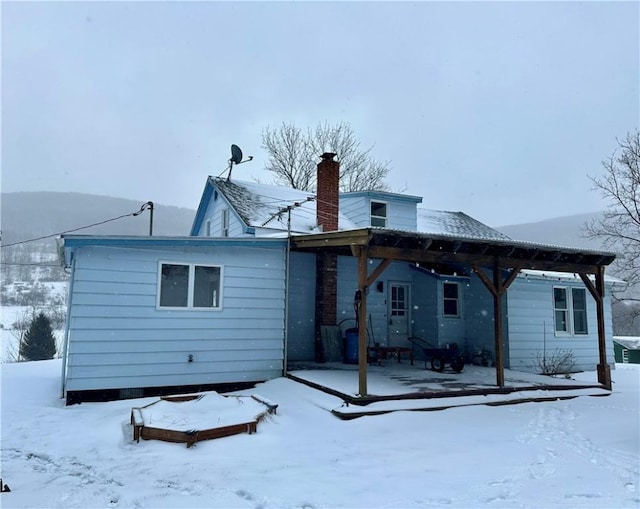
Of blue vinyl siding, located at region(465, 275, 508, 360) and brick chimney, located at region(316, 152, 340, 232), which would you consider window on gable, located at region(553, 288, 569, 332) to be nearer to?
blue vinyl siding, located at region(465, 275, 508, 360)

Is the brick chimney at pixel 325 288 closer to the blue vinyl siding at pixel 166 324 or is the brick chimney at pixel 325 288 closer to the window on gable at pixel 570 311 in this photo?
the blue vinyl siding at pixel 166 324

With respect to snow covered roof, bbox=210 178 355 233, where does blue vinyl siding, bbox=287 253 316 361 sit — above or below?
below

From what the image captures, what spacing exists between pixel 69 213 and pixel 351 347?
94534 mm

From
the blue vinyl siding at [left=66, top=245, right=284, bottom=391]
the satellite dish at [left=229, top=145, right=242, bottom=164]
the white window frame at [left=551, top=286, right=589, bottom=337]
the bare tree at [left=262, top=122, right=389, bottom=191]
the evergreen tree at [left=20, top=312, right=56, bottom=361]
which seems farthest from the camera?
the bare tree at [left=262, top=122, right=389, bottom=191]

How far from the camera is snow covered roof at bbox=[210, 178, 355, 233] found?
12.1 meters

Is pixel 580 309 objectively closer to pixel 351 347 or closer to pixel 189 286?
pixel 351 347

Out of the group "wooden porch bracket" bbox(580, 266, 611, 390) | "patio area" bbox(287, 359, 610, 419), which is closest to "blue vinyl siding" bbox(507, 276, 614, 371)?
"patio area" bbox(287, 359, 610, 419)

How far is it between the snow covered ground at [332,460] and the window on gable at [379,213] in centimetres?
761

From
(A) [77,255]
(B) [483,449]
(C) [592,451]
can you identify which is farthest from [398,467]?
(A) [77,255]

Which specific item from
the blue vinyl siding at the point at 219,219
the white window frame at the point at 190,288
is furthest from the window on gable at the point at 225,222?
the white window frame at the point at 190,288

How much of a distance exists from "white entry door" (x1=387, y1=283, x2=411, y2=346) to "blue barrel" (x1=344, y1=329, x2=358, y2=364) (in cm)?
185

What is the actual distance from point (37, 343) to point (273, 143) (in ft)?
57.0

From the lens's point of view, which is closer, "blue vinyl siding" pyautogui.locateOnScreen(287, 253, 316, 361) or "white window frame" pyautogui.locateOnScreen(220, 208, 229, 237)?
"blue vinyl siding" pyautogui.locateOnScreen(287, 253, 316, 361)

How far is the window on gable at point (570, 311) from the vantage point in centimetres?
1309
